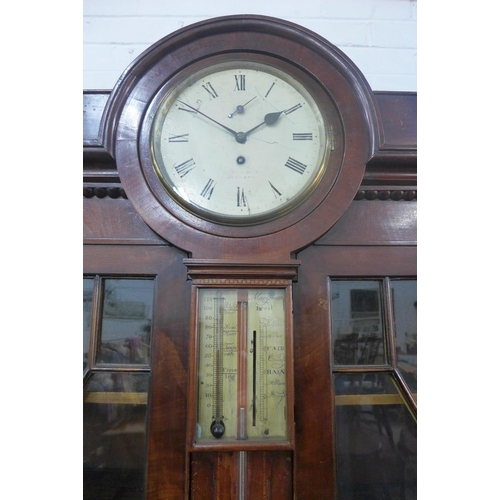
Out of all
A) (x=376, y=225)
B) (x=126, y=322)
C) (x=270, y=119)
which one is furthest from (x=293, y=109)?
(x=126, y=322)

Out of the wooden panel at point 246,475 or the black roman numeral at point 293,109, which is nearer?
the wooden panel at point 246,475

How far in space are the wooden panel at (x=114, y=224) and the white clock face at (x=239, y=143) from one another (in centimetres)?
9

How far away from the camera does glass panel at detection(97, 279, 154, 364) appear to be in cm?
80

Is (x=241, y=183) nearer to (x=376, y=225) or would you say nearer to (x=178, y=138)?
(x=178, y=138)

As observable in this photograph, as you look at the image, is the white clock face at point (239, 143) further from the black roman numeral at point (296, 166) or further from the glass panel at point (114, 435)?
the glass panel at point (114, 435)

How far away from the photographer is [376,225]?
85 cm

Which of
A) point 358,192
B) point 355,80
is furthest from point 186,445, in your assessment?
point 355,80

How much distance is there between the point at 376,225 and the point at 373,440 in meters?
0.38

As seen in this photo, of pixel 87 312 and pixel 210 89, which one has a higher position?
pixel 210 89

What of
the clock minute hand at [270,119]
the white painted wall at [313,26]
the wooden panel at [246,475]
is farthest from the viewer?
the white painted wall at [313,26]

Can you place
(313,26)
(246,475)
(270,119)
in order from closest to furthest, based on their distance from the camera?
(246,475) → (270,119) → (313,26)

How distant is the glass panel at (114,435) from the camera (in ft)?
2.51

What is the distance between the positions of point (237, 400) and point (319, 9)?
3.03 ft

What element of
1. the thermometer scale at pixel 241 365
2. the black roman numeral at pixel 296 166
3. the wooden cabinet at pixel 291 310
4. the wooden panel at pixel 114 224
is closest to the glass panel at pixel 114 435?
the wooden cabinet at pixel 291 310
